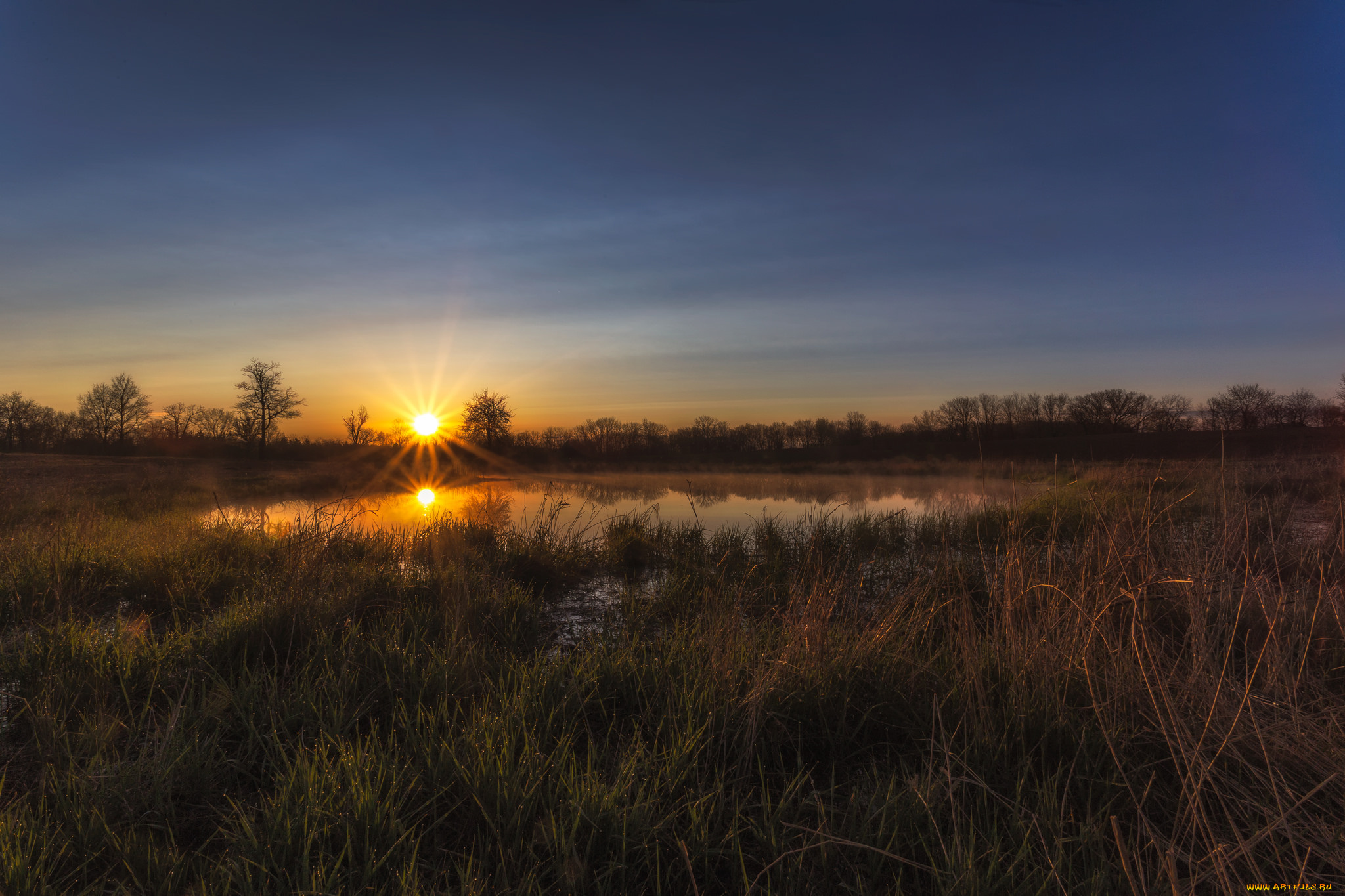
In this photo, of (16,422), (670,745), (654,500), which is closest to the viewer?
(670,745)

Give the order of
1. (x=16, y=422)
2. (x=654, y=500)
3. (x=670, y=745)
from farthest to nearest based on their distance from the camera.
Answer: (x=16, y=422) < (x=654, y=500) < (x=670, y=745)

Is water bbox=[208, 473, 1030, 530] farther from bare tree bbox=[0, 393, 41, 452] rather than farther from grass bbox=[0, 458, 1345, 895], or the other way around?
bare tree bbox=[0, 393, 41, 452]

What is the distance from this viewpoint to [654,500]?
1577 cm

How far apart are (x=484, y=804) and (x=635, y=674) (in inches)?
41.4

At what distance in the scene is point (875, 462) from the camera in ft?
120

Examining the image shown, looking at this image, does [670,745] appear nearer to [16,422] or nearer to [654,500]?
[654,500]

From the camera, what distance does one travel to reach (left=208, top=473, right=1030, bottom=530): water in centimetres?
991

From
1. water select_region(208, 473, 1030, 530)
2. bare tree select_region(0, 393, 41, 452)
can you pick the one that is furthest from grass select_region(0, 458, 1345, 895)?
bare tree select_region(0, 393, 41, 452)

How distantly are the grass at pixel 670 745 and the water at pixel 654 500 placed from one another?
2177mm

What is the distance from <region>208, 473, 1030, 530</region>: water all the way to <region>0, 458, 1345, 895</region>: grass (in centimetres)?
218

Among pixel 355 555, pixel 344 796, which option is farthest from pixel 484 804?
pixel 355 555

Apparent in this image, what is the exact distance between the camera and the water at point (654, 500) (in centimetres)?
991

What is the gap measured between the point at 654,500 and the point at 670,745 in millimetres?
13225

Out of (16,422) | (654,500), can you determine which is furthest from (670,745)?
(16,422)
